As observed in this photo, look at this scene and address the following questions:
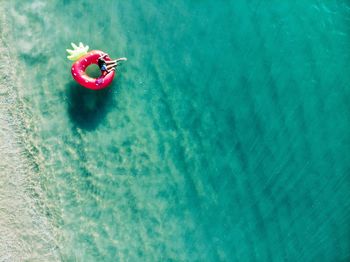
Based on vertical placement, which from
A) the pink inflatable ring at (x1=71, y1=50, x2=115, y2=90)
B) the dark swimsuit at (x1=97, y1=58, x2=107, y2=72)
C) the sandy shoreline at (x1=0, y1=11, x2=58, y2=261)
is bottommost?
the sandy shoreline at (x1=0, y1=11, x2=58, y2=261)

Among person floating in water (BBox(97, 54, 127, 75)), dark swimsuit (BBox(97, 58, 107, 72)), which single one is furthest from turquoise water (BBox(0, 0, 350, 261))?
dark swimsuit (BBox(97, 58, 107, 72))

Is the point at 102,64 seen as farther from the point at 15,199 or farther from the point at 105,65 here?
the point at 15,199

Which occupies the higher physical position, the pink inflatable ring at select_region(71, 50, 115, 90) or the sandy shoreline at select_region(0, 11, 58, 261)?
the pink inflatable ring at select_region(71, 50, 115, 90)

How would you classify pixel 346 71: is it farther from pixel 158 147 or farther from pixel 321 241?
pixel 158 147

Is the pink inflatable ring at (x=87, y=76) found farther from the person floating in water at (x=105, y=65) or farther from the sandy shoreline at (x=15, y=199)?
the sandy shoreline at (x=15, y=199)

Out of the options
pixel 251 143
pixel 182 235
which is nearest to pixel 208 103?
pixel 251 143

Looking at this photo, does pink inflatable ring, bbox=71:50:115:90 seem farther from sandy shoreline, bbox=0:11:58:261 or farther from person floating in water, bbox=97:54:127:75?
sandy shoreline, bbox=0:11:58:261
